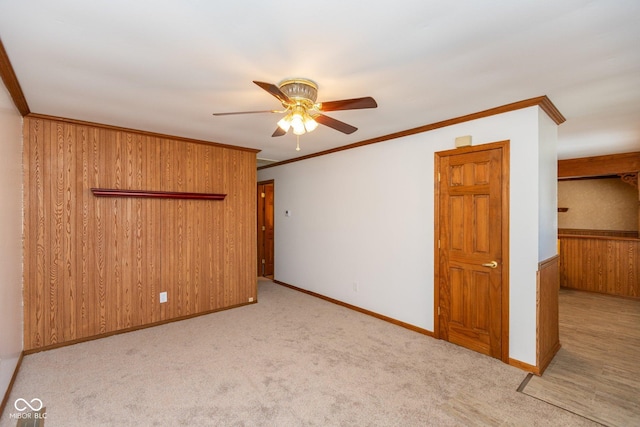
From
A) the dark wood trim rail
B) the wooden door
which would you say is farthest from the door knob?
the wooden door

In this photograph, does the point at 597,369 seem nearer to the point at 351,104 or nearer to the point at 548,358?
the point at 548,358

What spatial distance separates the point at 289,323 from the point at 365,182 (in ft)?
6.89

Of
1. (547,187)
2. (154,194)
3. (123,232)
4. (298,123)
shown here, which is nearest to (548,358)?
(547,187)

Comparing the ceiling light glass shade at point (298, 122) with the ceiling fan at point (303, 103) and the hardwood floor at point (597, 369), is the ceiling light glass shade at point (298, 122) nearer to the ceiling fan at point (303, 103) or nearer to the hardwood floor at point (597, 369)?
the ceiling fan at point (303, 103)

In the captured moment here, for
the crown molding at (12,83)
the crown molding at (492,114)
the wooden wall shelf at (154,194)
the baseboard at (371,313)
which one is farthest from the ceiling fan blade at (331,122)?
the baseboard at (371,313)

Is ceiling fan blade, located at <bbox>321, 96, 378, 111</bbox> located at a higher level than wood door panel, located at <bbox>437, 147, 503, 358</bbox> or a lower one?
higher

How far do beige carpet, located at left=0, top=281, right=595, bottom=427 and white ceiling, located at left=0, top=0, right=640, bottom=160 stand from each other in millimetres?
2334

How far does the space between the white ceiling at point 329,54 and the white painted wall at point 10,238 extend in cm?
30

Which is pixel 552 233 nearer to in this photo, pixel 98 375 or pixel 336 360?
pixel 336 360

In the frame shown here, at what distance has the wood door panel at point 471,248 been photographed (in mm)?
2846

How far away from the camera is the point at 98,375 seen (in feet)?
8.39

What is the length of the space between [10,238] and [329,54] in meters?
2.91

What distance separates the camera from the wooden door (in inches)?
262

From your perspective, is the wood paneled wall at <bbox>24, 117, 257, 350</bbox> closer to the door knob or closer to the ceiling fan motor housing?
the ceiling fan motor housing
